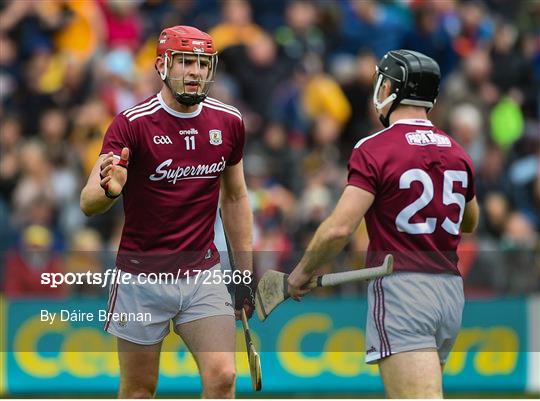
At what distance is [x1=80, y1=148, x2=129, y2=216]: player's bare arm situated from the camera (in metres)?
6.00

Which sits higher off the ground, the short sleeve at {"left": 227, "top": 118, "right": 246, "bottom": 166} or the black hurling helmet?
the black hurling helmet

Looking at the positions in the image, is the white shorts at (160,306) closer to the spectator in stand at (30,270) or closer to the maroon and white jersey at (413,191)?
the maroon and white jersey at (413,191)

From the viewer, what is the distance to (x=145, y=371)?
660cm

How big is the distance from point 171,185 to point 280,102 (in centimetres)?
681

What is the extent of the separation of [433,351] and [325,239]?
0.71 m

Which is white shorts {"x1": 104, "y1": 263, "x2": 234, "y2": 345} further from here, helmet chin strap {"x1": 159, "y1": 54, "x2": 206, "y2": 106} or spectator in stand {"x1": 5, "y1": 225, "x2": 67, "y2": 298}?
spectator in stand {"x1": 5, "y1": 225, "x2": 67, "y2": 298}

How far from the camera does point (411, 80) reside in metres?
6.02

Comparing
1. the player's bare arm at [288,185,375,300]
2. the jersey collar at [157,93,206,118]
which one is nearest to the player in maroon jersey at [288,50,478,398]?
the player's bare arm at [288,185,375,300]

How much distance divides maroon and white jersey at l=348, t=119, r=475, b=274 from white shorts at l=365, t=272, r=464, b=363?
66mm

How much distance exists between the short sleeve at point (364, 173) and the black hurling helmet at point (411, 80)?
397 mm

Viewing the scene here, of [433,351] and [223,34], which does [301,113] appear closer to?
[223,34]

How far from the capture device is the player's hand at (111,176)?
19.7ft

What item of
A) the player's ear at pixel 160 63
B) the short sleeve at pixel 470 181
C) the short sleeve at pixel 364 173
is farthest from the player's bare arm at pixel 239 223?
the short sleeve at pixel 470 181

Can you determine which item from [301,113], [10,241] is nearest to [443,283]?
[10,241]
